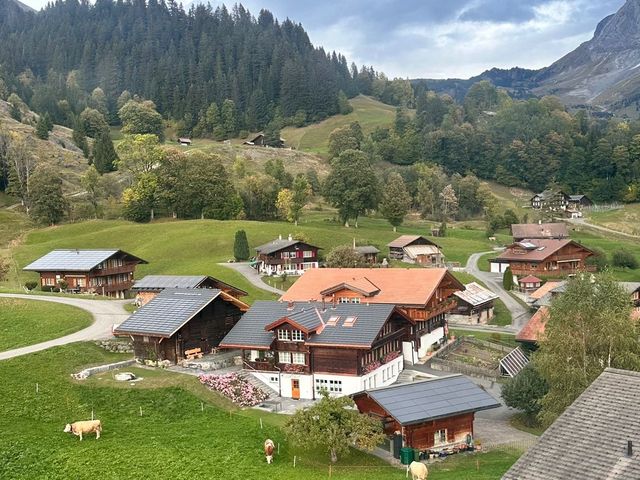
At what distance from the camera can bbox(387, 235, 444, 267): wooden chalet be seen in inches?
3679

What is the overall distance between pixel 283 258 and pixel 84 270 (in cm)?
2536

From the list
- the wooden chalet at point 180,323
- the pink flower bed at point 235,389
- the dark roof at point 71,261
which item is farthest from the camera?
the dark roof at point 71,261

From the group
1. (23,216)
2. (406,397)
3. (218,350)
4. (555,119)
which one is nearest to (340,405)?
(406,397)

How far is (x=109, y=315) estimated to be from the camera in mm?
60344

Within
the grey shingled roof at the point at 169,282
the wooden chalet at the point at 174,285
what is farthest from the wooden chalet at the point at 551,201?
the grey shingled roof at the point at 169,282

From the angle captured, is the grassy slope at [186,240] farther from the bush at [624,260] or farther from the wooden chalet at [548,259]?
the bush at [624,260]

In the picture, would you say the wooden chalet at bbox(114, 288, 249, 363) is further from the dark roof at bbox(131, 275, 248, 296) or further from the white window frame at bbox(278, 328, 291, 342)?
the dark roof at bbox(131, 275, 248, 296)

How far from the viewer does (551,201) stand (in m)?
145

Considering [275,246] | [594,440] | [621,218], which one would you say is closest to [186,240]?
[275,246]

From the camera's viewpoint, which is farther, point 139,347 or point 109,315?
point 109,315

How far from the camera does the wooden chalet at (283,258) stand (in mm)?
85500

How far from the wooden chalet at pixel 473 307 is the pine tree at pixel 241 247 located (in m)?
32.2

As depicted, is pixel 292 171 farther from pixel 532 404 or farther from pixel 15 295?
pixel 532 404

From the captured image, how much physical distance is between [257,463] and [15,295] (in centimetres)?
4337
